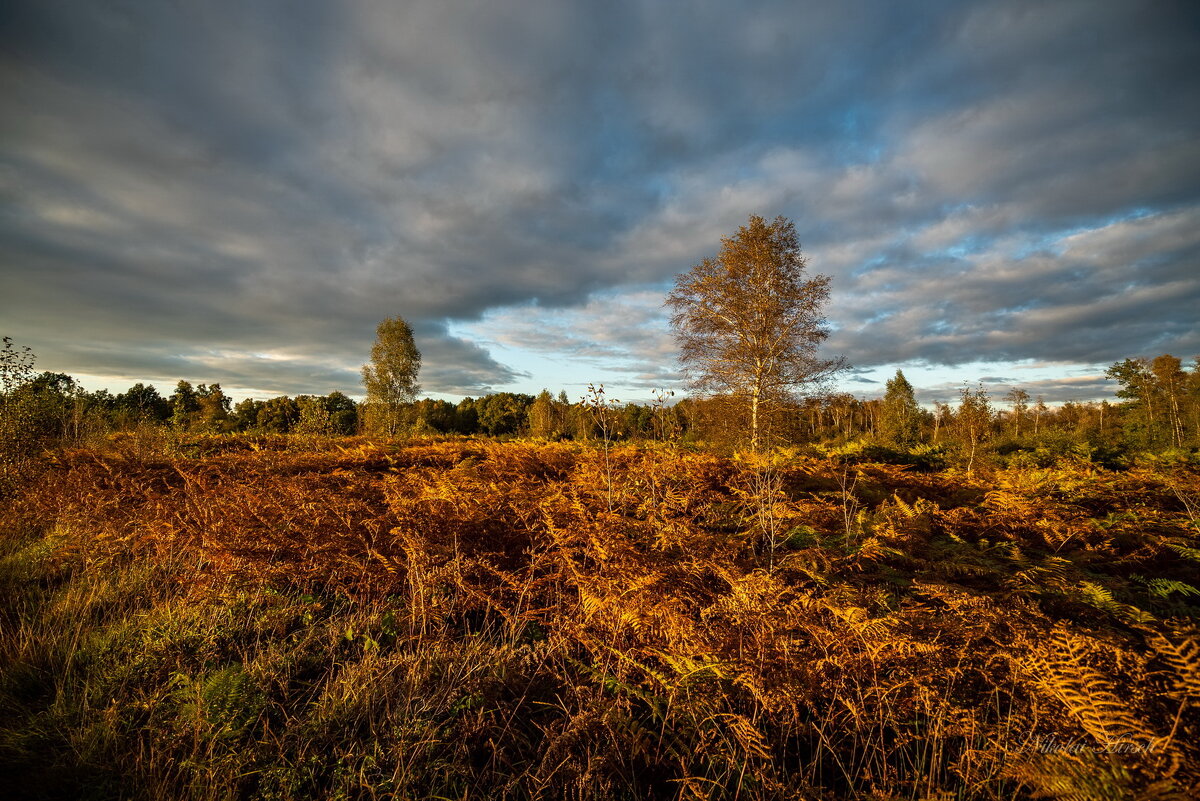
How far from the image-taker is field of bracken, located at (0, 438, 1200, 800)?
1861 mm

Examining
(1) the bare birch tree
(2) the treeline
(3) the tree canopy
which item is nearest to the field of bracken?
(2) the treeline

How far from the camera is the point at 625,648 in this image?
9.35 feet

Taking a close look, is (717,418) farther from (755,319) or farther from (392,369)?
(392,369)

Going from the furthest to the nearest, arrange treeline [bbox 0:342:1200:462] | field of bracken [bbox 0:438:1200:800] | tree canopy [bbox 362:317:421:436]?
tree canopy [bbox 362:317:421:436] → treeline [bbox 0:342:1200:462] → field of bracken [bbox 0:438:1200:800]

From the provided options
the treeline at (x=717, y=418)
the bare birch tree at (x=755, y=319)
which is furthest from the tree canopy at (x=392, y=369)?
the bare birch tree at (x=755, y=319)

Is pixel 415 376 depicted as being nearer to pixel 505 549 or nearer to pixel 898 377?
pixel 505 549

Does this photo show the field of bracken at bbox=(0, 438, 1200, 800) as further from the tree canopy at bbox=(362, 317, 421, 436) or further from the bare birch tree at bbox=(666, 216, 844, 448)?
the tree canopy at bbox=(362, 317, 421, 436)

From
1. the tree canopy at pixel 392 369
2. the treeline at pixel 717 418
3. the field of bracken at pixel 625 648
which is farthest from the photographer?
the tree canopy at pixel 392 369

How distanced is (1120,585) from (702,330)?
46.1ft

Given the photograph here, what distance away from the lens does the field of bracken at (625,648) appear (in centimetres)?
186

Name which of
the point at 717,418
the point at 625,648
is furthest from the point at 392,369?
the point at 625,648

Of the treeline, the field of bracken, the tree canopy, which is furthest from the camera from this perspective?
the tree canopy

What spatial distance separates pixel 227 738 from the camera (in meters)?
2.44

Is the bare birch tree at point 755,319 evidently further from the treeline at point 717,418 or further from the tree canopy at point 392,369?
the tree canopy at point 392,369
